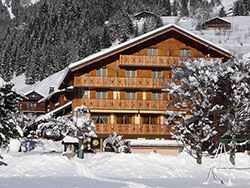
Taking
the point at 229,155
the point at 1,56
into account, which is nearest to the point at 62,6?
the point at 1,56

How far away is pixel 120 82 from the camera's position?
39469 millimetres

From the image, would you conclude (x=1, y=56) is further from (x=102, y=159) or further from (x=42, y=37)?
(x=102, y=159)

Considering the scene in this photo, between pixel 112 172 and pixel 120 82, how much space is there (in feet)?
54.5

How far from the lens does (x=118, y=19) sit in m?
148

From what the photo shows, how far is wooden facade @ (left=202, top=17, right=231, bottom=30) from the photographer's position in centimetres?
12838

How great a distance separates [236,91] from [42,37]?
126 metres

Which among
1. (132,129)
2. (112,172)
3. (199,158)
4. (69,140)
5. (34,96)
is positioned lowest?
(112,172)

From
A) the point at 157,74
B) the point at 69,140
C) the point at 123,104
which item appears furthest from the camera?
the point at 157,74

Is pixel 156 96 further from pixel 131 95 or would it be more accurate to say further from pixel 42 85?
pixel 42 85

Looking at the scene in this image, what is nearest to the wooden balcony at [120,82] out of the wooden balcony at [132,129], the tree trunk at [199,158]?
the wooden balcony at [132,129]

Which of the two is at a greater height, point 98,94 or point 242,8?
point 242,8

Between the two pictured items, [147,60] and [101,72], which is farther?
[147,60]

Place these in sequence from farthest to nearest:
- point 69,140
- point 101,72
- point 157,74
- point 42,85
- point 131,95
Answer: point 42,85 → point 157,74 → point 131,95 → point 101,72 → point 69,140

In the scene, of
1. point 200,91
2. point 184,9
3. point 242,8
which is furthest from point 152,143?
point 184,9
